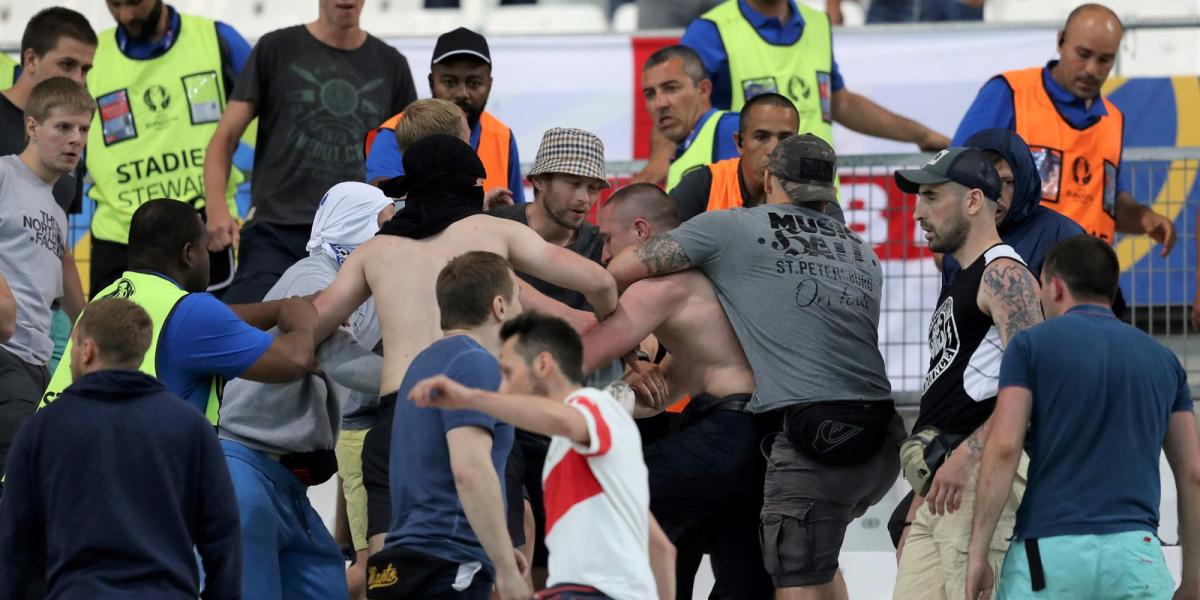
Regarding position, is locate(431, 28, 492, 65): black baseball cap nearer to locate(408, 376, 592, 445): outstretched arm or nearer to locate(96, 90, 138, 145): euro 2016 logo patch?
locate(96, 90, 138, 145): euro 2016 logo patch

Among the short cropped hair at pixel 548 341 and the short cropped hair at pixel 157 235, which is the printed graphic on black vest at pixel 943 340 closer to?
the short cropped hair at pixel 548 341

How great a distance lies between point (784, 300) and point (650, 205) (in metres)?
0.83

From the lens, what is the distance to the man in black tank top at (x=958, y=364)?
243 inches

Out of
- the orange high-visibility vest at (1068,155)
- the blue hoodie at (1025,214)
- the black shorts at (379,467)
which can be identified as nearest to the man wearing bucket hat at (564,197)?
the black shorts at (379,467)

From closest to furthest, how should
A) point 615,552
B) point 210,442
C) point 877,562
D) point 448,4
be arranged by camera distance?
point 615,552 < point 210,442 < point 877,562 < point 448,4

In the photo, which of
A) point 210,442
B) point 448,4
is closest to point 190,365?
point 210,442

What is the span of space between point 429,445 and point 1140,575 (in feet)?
7.43

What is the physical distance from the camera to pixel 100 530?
5219mm

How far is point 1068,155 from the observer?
8.45 metres

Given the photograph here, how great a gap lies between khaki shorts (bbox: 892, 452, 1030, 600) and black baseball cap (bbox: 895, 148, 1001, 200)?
3.12ft

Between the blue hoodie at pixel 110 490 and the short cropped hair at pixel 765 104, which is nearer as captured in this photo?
the blue hoodie at pixel 110 490

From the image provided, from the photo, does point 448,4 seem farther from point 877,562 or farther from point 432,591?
point 432,591

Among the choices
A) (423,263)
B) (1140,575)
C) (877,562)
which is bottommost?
(877,562)

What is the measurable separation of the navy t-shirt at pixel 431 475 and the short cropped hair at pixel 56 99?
8.68 feet
